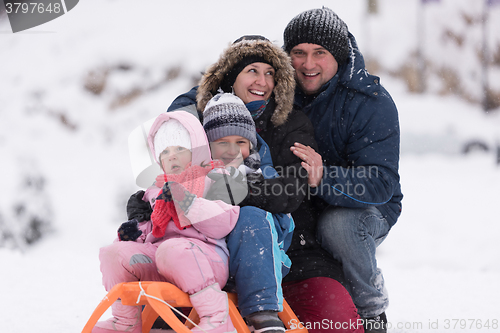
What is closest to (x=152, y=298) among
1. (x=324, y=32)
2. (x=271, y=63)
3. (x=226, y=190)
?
(x=226, y=190)

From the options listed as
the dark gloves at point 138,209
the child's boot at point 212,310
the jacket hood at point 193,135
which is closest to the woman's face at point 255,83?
the jacket hood at point 193,135

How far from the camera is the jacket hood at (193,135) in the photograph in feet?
5.27

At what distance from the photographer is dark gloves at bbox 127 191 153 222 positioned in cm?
168

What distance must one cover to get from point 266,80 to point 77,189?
5914 millimetres

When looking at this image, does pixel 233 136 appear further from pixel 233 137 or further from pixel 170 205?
pixel 170 205

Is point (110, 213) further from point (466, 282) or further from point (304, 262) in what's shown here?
point (304, 262)

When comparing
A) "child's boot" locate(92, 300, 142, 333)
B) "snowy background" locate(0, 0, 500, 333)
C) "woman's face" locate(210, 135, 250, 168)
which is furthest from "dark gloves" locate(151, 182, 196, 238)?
"snowy background" locate(0, 0, 500, 333)

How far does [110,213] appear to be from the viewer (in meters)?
6.84

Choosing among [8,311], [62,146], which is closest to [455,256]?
[8,311]

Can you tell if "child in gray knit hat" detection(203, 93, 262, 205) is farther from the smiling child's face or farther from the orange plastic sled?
the orange plastic sled

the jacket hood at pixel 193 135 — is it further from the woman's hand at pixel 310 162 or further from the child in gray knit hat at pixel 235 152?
the woman's hand at pixel 310 162

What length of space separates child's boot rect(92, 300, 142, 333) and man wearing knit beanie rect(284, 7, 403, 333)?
0.73m

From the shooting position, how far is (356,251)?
1.97 m

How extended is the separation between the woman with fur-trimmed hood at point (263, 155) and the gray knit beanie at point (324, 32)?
237 millimetres
